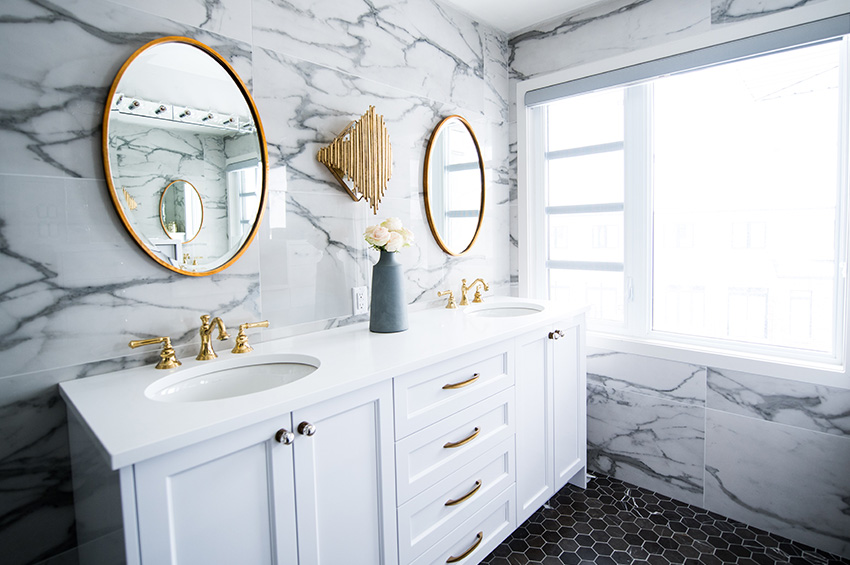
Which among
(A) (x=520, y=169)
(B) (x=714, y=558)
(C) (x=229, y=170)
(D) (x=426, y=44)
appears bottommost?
(B) (x=714, y=558)

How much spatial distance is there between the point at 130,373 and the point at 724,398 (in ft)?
7.67

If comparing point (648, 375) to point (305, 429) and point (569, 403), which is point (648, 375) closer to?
point (569, 403)

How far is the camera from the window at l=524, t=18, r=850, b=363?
1947 mm

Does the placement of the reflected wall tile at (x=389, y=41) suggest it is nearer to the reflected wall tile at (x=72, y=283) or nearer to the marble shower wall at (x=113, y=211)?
the marble shower wall at (x=113, y=211)

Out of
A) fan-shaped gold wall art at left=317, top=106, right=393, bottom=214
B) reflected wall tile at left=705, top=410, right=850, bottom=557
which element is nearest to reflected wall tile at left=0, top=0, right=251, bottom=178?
fan-shaped gold wall art at left=317, top=106, right=393, bottom=214

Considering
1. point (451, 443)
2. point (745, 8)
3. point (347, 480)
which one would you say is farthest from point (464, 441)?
point (745, 8)

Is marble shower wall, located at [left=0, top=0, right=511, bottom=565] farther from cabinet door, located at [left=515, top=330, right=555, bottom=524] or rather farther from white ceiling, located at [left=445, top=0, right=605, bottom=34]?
cabinet door, located at [left=515, top=330, right=555, bottom=524]

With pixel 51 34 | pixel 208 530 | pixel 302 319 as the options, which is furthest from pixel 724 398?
pixel 51 34

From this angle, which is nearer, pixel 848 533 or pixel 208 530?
pixel 208 530

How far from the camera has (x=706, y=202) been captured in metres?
2.26

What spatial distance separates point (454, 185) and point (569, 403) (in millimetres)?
1219

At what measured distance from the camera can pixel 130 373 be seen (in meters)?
1.31

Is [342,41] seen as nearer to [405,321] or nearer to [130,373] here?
[405,321]

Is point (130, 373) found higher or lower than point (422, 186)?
lower
